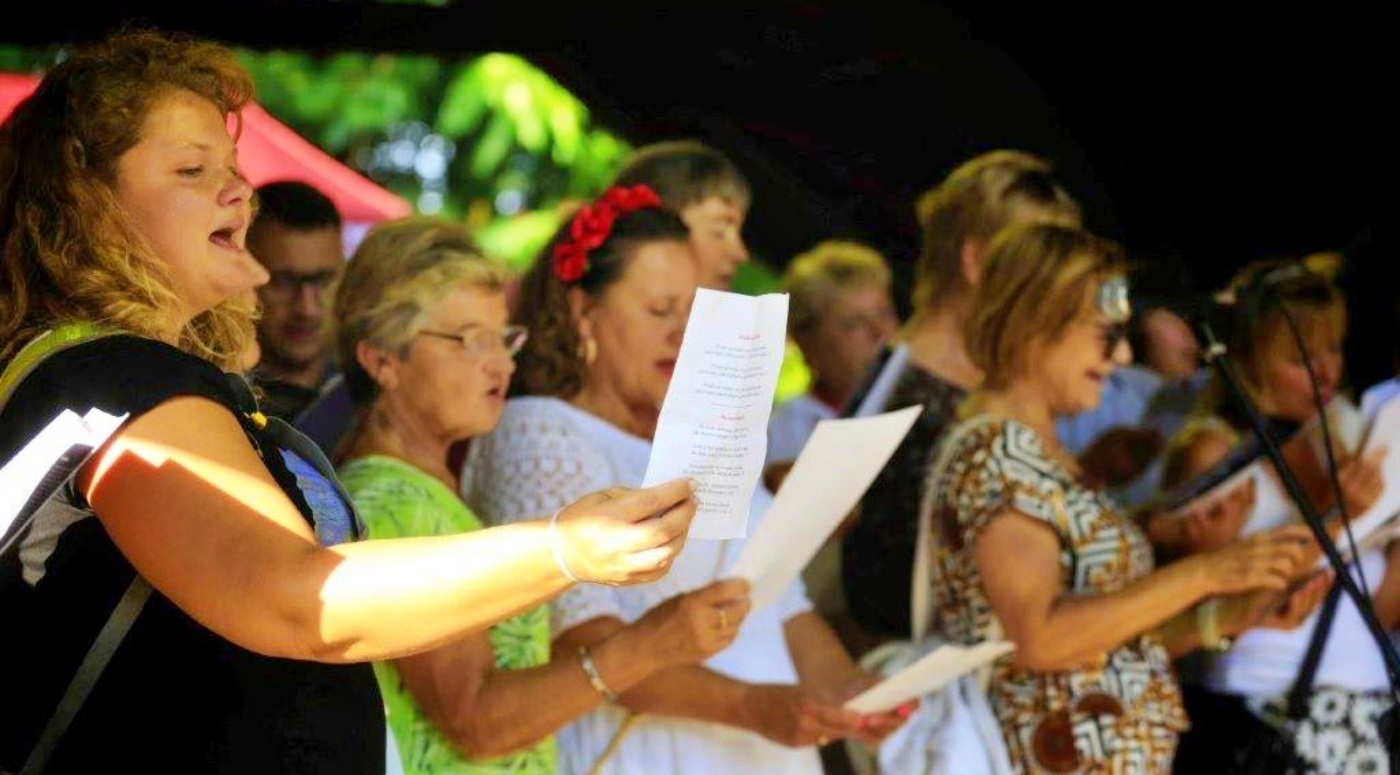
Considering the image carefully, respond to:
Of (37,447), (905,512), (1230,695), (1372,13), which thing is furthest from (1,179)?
(1372,13)

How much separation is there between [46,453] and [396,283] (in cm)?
141

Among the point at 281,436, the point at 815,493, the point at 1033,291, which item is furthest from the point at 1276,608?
the point at 281,436

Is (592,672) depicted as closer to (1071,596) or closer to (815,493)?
(815,493)

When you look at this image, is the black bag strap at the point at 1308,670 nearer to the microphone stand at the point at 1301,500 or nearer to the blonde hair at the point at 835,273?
the microphone stand at the point at 1301,500

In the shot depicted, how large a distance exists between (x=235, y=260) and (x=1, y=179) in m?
0.27

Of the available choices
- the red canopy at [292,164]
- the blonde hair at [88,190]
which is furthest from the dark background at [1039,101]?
the blonde hair at [88,190]

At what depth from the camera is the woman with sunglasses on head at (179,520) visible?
1.71 metres

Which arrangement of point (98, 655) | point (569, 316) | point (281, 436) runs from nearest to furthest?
point (98, 655) < point (281, 436) < point (569, 316)

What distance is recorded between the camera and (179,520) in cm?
173

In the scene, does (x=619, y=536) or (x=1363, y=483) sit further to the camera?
(x=1363, y=483)

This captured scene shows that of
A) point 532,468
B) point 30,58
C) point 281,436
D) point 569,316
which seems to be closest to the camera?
point 281,436

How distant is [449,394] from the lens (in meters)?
3.10

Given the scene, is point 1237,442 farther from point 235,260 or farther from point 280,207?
point 235,260

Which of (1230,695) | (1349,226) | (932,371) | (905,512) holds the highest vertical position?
(1349,226)
